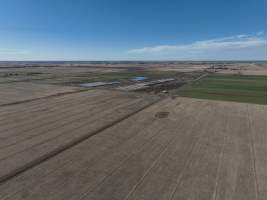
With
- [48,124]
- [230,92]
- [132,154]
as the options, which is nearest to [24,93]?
[48,124]

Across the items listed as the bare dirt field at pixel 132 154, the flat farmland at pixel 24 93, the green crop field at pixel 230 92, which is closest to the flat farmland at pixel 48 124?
the bare dirt field at pixel 132 154

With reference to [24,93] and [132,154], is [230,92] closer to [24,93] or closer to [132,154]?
[132,154]

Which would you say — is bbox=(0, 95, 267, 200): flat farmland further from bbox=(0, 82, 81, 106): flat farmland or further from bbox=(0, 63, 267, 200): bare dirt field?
bbox=(0, 82, 81, 106): flat farmland

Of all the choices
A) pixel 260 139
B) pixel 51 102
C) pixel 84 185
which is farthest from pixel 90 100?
pixel 260 139

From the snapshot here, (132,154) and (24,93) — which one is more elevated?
(24,93)

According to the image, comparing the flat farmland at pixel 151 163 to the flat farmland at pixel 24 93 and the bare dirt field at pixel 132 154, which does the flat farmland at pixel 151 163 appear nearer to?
the bare dirt field at pixel 132 154

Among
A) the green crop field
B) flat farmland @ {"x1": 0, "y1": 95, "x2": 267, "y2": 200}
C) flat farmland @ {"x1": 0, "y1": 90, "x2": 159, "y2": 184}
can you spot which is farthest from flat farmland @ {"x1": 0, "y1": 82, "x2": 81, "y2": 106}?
the green crop field

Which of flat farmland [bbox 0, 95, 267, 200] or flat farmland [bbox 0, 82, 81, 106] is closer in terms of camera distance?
flat farmland [bbox 0, 95, 267, 200]
